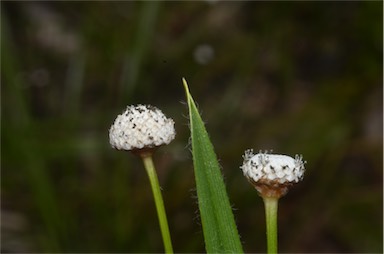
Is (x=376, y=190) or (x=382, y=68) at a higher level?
(x=382, y=68)

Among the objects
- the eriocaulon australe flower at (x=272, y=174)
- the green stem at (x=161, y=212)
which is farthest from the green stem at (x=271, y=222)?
the green stem at (x=161, y=212)

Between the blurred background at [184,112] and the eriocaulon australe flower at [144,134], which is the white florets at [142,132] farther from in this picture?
the blurred background at [184,112]

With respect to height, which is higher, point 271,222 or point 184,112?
point 184,112

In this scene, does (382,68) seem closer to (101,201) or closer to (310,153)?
(310,153)

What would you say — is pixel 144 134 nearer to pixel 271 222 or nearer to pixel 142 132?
pixel 142 132

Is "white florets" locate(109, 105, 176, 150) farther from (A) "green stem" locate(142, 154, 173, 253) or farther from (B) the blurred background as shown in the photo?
(B) the blurred background

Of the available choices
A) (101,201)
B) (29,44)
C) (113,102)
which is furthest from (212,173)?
(29,44)

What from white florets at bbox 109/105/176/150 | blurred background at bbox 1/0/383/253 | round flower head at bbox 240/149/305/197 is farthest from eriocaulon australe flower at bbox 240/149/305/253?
blurred background at bbox 1/0/383/253

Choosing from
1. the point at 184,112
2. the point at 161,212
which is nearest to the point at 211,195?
the point at 161,212
